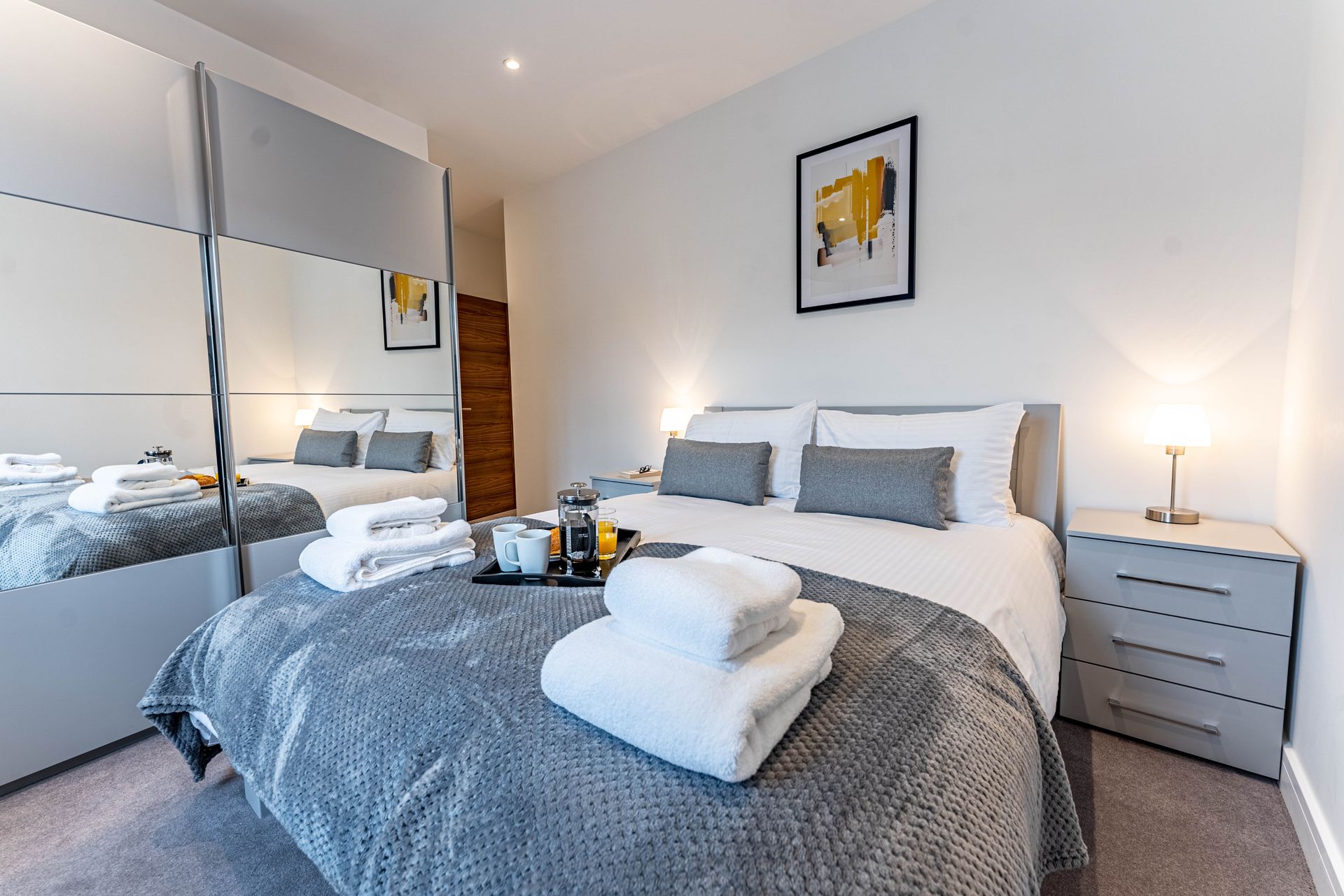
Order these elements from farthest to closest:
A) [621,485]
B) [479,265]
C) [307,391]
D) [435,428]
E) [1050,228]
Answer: [479,265]
[621,485]
[435,428]
[307,391]
[1050,228]

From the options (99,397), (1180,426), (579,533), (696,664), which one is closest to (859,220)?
(1180,426)

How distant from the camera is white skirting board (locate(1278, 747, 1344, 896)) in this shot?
119 centimetres

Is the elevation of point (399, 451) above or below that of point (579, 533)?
above

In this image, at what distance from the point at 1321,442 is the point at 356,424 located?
3.24 m

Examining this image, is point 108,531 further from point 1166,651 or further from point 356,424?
point 1166,651

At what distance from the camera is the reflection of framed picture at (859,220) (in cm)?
251

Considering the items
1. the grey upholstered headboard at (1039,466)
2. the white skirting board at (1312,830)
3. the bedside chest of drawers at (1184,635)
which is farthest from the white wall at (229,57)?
the white skirting board at (1312,830)

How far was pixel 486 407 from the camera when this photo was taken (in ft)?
14.9

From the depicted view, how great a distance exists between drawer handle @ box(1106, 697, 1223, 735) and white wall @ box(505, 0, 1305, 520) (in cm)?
75

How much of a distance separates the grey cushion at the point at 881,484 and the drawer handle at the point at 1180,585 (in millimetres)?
524

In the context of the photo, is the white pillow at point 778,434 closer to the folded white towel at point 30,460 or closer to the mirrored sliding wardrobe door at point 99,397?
the mirrored sliding wardrobe door at point 99,397

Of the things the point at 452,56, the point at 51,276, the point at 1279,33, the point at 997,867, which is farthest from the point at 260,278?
the point at 1279,33

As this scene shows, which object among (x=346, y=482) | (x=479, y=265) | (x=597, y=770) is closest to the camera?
(x=597, y=770)

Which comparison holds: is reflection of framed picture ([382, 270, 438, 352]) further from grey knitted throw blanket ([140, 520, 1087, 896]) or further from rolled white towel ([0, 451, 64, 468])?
grey knitted throw blanket ([140, 520, 1087, 896])
